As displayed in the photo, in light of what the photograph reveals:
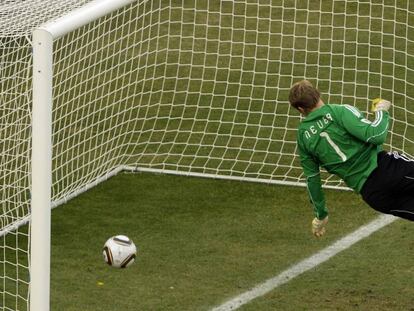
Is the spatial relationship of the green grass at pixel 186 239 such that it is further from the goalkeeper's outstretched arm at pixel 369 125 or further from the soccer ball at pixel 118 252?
the goalkeeper's outstretched arm at pixel 369 125

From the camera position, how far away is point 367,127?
8.89 meters

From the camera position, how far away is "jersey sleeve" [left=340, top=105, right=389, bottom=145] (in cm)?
888

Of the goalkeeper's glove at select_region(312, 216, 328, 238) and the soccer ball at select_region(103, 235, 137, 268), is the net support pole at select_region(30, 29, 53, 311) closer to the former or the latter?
the soccer ball at select_region(103, 235, 137, 268)

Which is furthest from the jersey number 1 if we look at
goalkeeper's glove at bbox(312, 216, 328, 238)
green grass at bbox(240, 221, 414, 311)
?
Result: green grass at bbox(240, 221, 414, 311)

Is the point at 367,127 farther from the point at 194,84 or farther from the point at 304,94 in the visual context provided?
the point at 194,84

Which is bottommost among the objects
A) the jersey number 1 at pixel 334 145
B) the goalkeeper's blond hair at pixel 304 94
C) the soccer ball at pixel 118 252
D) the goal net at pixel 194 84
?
the soccer ball at pixel 118 252

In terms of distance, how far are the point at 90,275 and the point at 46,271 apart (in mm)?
1756

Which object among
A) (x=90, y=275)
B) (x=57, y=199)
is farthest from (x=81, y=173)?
(x=90, y=275)

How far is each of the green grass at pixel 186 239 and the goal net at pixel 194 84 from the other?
33 centimetres

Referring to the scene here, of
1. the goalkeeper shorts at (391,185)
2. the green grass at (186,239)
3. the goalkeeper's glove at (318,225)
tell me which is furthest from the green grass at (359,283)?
the goalkeeper shorts at (391,185)

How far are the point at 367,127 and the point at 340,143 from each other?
0.26 meters

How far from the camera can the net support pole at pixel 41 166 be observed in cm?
814

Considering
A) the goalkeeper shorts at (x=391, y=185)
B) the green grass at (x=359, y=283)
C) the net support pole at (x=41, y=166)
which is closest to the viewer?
the net support pole at (x=41, y=166)

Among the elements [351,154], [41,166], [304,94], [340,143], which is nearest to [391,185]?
[351,154]
